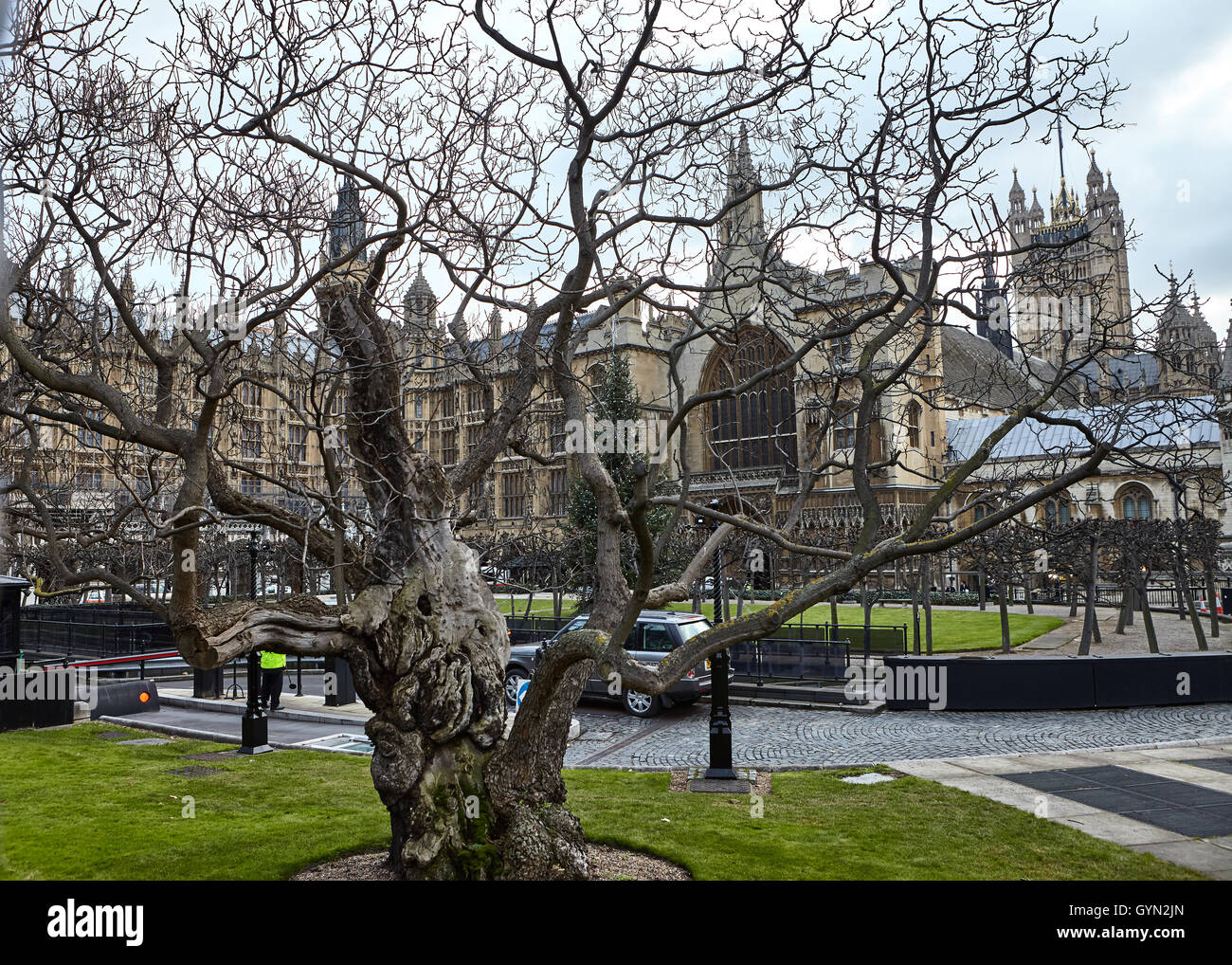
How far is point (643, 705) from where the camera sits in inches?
674

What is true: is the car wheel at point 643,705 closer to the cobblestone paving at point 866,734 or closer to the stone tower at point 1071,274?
the cobblestone paving at point 866,734

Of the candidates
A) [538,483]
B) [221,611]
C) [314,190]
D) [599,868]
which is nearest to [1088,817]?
[599,868]

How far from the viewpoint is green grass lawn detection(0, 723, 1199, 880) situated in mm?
7438

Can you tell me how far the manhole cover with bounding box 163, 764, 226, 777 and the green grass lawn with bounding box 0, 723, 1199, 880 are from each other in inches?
7.6

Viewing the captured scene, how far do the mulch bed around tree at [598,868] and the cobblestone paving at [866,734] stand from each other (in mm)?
4670

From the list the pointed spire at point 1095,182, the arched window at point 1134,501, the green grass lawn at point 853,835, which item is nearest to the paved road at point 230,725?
the green grass lawn at point 853,835

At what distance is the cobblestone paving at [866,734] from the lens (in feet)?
43.1

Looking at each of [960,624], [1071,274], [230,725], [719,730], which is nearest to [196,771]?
[230,725]

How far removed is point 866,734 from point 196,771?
9.80 m

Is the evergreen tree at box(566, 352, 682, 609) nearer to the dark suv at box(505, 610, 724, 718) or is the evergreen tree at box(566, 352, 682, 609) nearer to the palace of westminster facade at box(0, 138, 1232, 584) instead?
the palace of westminster facade at box(0, 138, 1232, 584)

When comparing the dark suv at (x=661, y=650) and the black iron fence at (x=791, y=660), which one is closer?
the dark suv at (x=661, y=650)

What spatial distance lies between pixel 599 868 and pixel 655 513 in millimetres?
24858
